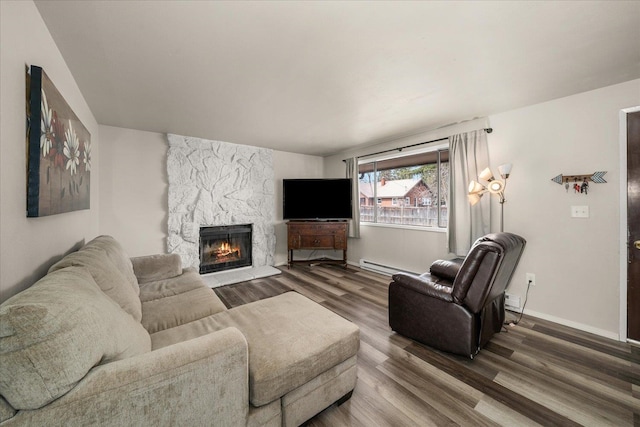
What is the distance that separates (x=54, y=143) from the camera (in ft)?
4.56

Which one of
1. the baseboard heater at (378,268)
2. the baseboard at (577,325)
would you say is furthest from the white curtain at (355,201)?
the baseboard at (577,325)

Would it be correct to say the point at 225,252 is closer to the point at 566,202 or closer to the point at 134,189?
the point at 134,189

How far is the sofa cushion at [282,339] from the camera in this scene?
1122 millimetres

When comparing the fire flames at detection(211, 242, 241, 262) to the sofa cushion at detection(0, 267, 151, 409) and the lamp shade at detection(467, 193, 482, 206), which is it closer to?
the sofa cushion at detection(0, 267, 151, 409)

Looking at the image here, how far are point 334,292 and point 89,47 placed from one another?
3335 millimetres

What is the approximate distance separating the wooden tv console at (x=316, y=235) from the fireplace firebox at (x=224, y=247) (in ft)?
2.66

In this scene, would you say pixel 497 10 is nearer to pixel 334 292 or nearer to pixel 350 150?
pixel 334 292

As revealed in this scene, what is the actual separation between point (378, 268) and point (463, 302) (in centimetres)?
240

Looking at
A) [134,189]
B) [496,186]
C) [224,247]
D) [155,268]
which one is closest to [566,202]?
[496,186]

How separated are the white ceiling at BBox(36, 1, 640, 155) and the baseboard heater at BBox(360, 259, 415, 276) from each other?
2.43 m

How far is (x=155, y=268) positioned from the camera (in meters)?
2.48

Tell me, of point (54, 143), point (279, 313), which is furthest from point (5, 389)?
point (54, 143)

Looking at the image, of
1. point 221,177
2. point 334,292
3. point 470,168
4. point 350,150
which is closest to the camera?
point 470,168

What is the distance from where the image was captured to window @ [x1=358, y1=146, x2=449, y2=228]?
3559 mm
